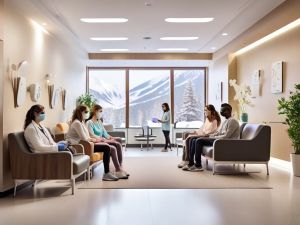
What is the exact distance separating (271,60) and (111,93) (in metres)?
7.15

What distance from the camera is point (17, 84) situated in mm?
5680

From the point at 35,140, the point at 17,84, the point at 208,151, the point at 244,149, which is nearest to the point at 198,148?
Answer: the point at 208,151

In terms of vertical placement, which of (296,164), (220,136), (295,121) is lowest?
(296,164)

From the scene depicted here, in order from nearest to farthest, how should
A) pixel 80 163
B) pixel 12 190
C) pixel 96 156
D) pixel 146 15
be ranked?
pixel 12 190 < pixel 80 163 < pixel 96 156 < pixel 146 15

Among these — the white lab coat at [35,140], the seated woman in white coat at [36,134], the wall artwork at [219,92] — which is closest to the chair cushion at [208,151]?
the seated woman in white coat at [36,134]

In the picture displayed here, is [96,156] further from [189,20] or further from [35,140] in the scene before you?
[189,20]

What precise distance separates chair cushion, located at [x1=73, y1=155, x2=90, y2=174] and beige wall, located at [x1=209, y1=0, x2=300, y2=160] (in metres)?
4.05

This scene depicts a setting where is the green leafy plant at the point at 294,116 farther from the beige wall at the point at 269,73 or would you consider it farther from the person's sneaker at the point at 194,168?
the person's sneaker at the point at 194,168

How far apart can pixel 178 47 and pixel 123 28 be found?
3066 mm

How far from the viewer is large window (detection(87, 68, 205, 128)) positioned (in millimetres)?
14133

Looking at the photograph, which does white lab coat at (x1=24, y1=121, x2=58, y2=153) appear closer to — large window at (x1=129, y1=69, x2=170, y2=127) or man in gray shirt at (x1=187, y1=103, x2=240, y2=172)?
man in gray shirt at (x1=187, y1=103, x2=240, y2=172)

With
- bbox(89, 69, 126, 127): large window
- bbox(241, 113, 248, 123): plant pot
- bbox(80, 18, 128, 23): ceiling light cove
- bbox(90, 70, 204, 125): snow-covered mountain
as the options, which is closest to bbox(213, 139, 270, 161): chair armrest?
bbox(241, 113, 248, 123): plant pot

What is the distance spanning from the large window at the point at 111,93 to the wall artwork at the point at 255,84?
5.90 m

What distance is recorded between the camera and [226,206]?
14.8 feet
